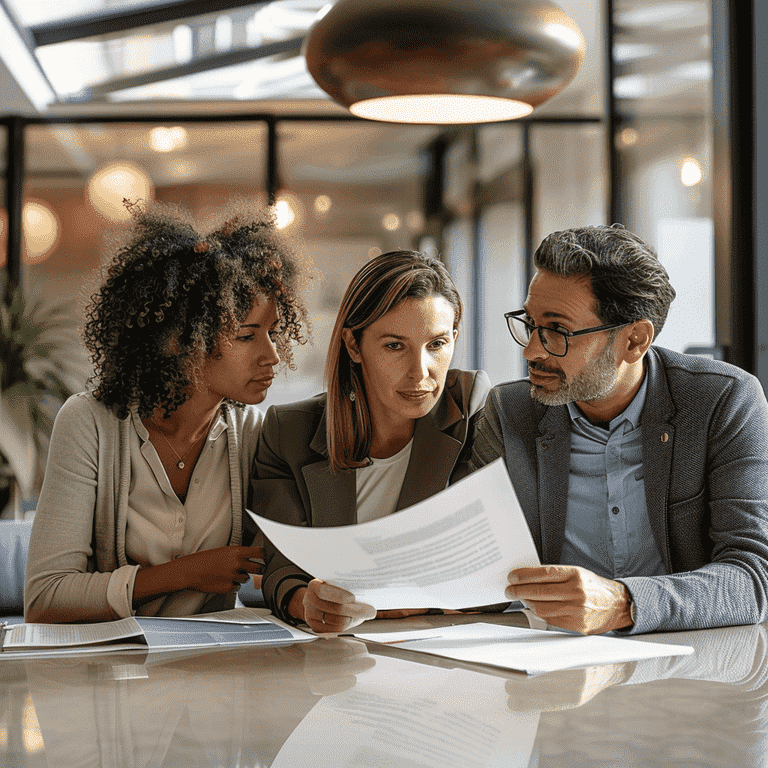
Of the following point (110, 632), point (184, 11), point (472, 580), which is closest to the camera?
point (472, 580)

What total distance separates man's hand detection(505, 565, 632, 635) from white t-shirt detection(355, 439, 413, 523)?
19.2 inches

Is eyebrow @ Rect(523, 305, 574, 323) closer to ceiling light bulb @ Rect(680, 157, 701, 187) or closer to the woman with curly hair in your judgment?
the woman with curly hair

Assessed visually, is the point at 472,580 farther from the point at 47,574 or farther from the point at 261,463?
the point at 47,574

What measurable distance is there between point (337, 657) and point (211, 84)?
5.09m

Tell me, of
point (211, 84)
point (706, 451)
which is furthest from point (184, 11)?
point (706, 451)

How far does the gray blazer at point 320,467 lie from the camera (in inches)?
62.3

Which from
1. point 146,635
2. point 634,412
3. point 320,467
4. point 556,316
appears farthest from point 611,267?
point 146,635

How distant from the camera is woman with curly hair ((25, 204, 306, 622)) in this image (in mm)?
1517

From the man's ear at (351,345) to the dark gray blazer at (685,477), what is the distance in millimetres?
253

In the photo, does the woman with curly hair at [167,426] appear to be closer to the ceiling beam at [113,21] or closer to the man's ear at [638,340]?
the man's ear at [638,340]

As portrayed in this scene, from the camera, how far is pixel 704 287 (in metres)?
2.93

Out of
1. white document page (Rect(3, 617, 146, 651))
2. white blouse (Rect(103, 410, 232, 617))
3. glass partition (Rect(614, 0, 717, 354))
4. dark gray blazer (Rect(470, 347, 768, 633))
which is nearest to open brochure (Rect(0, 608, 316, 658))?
white document page (Rect(3, 617, 146, 651))

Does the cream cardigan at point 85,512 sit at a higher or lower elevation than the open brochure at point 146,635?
higher

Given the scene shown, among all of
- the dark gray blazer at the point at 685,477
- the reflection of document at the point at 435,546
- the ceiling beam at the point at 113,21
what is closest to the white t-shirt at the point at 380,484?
the dark gray blazer at the point at 685,477
